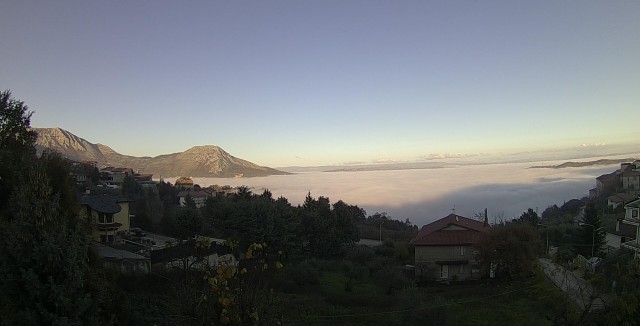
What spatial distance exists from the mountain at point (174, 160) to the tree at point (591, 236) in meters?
104

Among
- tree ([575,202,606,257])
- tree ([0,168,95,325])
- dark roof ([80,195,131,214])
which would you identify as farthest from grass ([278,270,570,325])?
dark roof ([80,195,131,214])

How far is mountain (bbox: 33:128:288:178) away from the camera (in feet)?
400

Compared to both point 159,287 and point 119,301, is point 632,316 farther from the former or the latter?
point 159,287

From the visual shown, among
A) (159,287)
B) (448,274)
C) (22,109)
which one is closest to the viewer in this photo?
(22,109)

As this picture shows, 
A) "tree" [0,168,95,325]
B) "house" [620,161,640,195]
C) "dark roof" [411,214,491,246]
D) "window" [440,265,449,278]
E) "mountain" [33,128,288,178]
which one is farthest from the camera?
"mountain" [33,128,288,178]

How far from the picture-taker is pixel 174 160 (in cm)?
13312

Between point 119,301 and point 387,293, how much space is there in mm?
12410

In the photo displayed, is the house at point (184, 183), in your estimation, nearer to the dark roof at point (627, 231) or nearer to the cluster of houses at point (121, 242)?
the cluster of houses at point (121, 242)

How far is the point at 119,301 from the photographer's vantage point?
1073 cm

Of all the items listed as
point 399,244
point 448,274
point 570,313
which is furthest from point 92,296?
point 399,244

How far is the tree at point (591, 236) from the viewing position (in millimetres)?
26109

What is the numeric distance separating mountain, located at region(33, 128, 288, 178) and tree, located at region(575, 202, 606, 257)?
104327 millimetres

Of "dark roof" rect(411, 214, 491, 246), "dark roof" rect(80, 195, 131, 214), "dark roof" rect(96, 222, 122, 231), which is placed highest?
"dark roof" rect(80, 195, 131, 214)

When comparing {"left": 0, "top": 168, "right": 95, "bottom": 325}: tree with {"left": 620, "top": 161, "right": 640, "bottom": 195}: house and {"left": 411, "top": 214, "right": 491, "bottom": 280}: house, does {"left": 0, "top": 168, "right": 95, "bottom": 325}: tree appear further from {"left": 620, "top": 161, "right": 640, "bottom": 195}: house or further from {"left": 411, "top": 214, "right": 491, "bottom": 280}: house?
{"left": 620, "top": 161, "right": 640, "bottom": 195}: house
